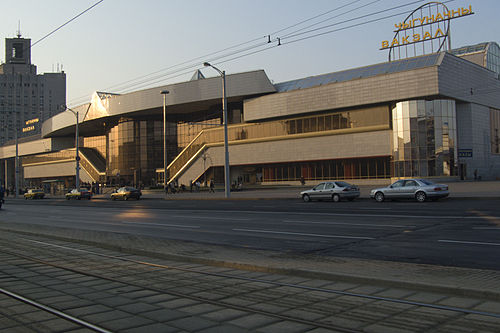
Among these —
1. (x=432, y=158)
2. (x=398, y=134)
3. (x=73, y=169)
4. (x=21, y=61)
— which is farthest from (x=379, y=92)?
(x=21, y=61)

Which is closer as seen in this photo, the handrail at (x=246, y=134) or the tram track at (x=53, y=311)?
the tram track at (x=53, y=311)

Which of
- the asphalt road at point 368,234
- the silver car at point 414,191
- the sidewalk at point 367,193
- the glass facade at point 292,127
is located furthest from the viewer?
the glass facade at point 292,127

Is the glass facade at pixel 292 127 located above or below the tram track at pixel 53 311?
above

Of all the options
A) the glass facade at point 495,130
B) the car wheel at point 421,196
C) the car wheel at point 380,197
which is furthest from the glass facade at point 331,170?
the car wheel at point 421,196

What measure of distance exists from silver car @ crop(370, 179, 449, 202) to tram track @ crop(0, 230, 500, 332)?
20.2 m

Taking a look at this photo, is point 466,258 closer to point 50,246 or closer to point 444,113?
point 50,246

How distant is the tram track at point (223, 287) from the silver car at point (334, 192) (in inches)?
848

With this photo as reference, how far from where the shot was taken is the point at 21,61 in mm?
174750

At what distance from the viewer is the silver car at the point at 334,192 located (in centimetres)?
3017

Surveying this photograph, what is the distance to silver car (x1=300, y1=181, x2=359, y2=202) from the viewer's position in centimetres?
3017

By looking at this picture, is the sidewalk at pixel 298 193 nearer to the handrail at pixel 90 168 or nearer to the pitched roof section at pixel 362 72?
the pitched roof section at pixel 362 72

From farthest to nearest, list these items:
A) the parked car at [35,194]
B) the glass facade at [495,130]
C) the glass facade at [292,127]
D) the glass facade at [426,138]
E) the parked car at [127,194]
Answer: the parked car at [35,194]
the glass facade at [495,130]
the glass facade at [292,127]
the parked car at [127,194]
the glass facade at [426,138]

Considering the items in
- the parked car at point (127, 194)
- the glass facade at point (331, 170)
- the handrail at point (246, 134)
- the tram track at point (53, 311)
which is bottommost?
the tram track at point (53, 311)

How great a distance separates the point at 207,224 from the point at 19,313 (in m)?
12.5
